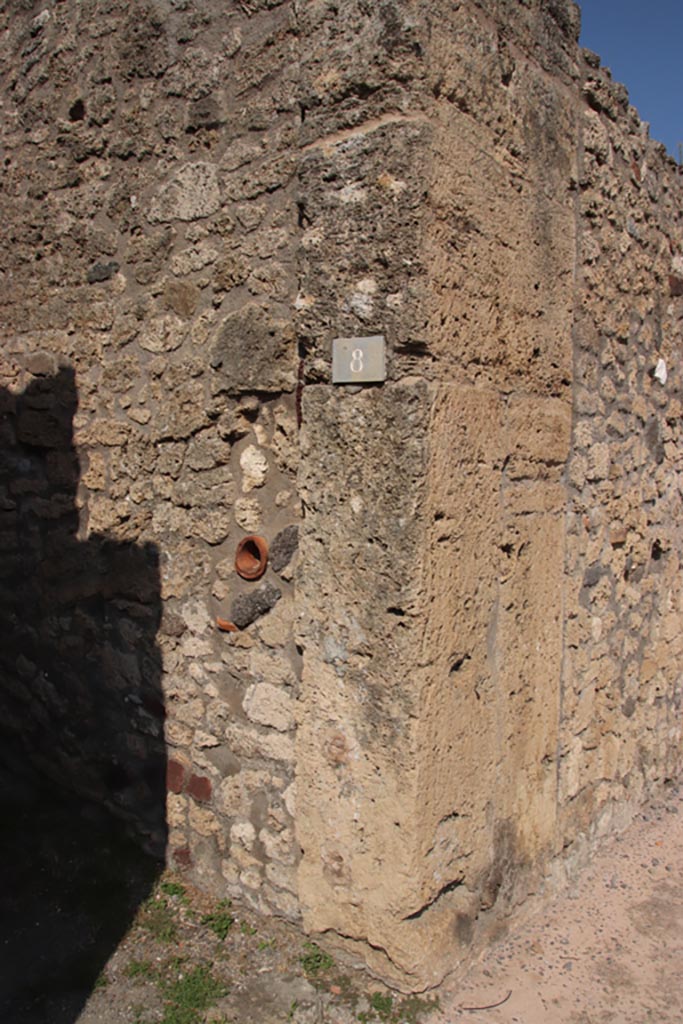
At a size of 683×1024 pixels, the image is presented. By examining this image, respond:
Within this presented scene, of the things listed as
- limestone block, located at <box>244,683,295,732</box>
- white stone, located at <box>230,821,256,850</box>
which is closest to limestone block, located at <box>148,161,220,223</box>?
limestone block, located at <box>244,683,295,732</box>

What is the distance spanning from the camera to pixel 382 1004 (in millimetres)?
2357

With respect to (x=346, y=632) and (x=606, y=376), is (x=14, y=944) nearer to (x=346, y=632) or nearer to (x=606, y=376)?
(x=346, y=632)

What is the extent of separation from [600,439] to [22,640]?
2579 millimetres

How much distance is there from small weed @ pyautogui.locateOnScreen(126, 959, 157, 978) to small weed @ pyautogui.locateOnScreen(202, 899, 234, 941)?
228 mm

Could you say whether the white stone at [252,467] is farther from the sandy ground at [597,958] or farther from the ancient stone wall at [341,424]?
the sandy ground at [597,958]

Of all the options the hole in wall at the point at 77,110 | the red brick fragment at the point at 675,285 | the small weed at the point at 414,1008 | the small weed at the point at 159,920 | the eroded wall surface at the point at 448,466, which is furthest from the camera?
the red brick fragment at the point at 675,285

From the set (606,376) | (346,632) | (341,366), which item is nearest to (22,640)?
(346,632)

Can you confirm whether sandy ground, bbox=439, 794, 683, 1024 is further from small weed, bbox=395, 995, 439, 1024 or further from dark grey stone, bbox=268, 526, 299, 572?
dark grey stone, bbox=268, 526, 299, 572

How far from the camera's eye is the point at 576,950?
2760mm

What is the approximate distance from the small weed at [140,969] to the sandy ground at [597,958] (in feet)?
3.02

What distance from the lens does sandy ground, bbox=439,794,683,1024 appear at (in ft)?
8.05

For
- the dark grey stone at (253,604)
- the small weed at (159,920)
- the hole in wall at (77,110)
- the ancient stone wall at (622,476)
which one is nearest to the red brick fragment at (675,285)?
the ancient stone wall at (622,476)

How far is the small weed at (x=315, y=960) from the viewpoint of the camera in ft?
8.17

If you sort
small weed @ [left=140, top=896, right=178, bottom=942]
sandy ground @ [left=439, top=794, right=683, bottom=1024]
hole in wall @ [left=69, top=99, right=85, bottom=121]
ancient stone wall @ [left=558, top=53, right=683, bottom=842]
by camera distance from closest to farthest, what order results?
1. sandy ground @ [left=439, top=794, right=683, bottom=1024]
2. small weed @ [left=140, top=896, right=178, bottom=942]
3. hole in wall @ [left=69, top=99, right=85, bottom=121]
4. ancient stone wall @ [left=558, top=53, right=683, bottom=842]
